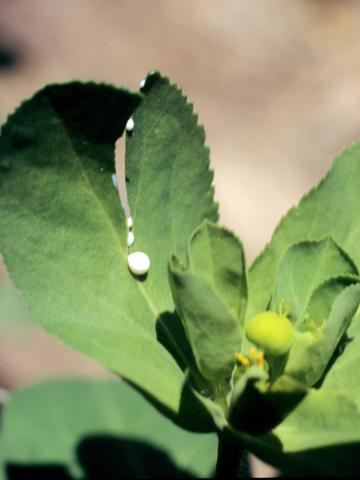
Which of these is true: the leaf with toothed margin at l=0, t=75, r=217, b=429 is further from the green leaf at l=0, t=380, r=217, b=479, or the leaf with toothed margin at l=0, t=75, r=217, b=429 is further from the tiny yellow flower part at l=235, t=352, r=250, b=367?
the green leaf at l=0, t=380, r=217, b=479

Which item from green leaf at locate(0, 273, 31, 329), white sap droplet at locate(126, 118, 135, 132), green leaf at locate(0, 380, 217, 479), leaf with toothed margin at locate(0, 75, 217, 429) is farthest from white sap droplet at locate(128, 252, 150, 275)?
green leaf at locate(0, 273, 31, 329)

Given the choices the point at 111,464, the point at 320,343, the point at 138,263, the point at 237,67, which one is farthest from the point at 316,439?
the point at 237,67

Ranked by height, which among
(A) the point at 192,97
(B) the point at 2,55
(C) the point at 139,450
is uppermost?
(B) the point at 2,55

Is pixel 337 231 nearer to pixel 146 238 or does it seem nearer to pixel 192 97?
pixel 146 238

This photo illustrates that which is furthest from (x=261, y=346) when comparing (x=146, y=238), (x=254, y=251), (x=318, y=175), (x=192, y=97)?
(x=192, y=97)

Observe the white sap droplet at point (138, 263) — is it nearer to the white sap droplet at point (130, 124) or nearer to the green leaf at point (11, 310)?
the white sap droplet at point (130, 124)

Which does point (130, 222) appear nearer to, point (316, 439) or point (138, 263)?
point (138, 263)

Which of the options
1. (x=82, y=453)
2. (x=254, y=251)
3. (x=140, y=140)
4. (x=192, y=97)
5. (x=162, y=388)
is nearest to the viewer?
(x=162, y=388)
